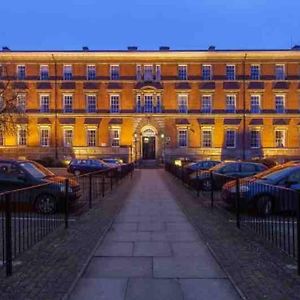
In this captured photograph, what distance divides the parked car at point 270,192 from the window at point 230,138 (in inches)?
2188

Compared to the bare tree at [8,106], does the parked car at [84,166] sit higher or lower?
lower

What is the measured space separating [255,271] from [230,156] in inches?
2554

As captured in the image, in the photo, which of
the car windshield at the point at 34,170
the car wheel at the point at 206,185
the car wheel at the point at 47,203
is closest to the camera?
the car wheel at the point at 47,203

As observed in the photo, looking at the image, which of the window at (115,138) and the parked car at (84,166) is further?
the window at (115,138)

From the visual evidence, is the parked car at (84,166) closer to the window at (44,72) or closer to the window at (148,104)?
the window at (148,104)

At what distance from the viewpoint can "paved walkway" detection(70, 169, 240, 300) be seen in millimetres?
7230

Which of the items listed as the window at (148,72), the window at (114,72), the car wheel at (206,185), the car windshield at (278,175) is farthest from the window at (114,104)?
the car windshield at (278,175)

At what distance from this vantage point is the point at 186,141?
73250 millimetres

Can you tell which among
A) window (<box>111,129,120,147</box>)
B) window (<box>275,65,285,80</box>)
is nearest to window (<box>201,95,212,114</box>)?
window (<box>275,65,285,80</box>)

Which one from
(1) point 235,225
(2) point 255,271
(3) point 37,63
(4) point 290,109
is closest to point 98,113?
→ (3) point 37,63

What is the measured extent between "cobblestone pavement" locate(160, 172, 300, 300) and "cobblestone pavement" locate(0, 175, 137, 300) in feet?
7.69

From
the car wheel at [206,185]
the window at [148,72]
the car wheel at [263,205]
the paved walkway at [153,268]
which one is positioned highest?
the window at [148,72]

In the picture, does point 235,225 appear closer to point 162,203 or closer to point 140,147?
point 162,203

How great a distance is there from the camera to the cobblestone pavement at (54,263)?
7330 mm
